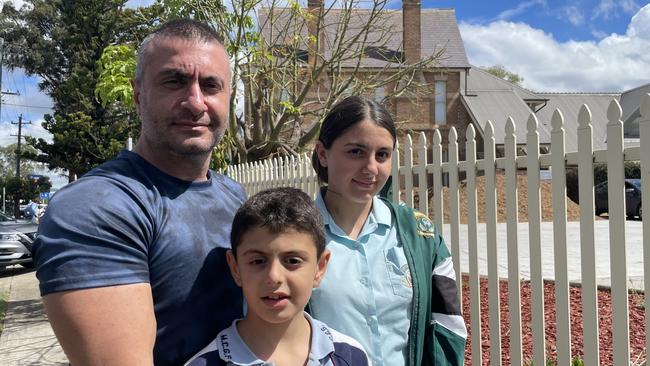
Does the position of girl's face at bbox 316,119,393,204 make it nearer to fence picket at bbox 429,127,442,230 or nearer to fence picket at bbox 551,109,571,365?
fence picket at bbox 551,109,571,365

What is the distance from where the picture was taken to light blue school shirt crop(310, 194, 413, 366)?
6.07ft

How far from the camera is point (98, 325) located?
116 centimetres

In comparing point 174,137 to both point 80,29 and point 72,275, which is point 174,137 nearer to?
point 72,275

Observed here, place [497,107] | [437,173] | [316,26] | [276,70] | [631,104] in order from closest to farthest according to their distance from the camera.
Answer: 1. [437,173]
2. [276,70]
3. [316,26]
4. [497,107]
5. [631,104]

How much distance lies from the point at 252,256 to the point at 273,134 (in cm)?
791

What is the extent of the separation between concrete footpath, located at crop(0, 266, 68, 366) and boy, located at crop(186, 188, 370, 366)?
4853 mm

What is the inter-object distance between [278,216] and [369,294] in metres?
0.57

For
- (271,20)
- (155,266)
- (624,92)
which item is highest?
(624,92)

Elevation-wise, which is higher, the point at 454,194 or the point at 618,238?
the point at 454,194

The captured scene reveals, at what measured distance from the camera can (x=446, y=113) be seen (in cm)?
2820

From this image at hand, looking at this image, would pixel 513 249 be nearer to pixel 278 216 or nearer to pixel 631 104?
pixel 278 216

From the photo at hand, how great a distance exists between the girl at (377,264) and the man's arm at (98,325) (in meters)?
0.77

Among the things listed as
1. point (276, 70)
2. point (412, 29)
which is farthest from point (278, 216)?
point (412, 29)

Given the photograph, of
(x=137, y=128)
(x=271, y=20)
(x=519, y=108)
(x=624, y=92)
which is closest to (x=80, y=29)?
(x=137, y=128)
